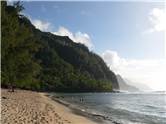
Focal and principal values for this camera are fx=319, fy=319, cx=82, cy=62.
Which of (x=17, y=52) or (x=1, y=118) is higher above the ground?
(x=17, y=52)

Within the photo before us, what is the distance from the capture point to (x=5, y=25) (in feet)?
106

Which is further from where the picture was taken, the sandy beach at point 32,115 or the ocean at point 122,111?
the ocean at point 122,111

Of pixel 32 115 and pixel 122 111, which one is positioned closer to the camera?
pixel 32 115

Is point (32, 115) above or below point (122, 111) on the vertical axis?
above

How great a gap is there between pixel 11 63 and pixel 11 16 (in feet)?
31.5

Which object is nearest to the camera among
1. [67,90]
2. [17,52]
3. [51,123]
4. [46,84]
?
[51,123]

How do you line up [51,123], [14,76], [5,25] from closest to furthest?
1. [51,123]
2. [5,25]
3. [14,76]

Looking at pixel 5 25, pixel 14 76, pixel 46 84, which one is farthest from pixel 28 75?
pixel 46 84

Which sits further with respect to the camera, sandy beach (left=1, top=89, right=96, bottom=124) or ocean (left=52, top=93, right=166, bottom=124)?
ocean (left=52, top=93, right=166, bottom=124)

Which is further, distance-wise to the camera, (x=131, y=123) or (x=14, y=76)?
(x=14, y=76)

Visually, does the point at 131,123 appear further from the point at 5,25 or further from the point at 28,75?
the point at 28,75

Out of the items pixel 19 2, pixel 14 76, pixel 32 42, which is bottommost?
pixel 14 76

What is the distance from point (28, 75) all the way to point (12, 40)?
25487mm

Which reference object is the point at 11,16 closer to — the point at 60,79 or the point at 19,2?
the point at 19,2
